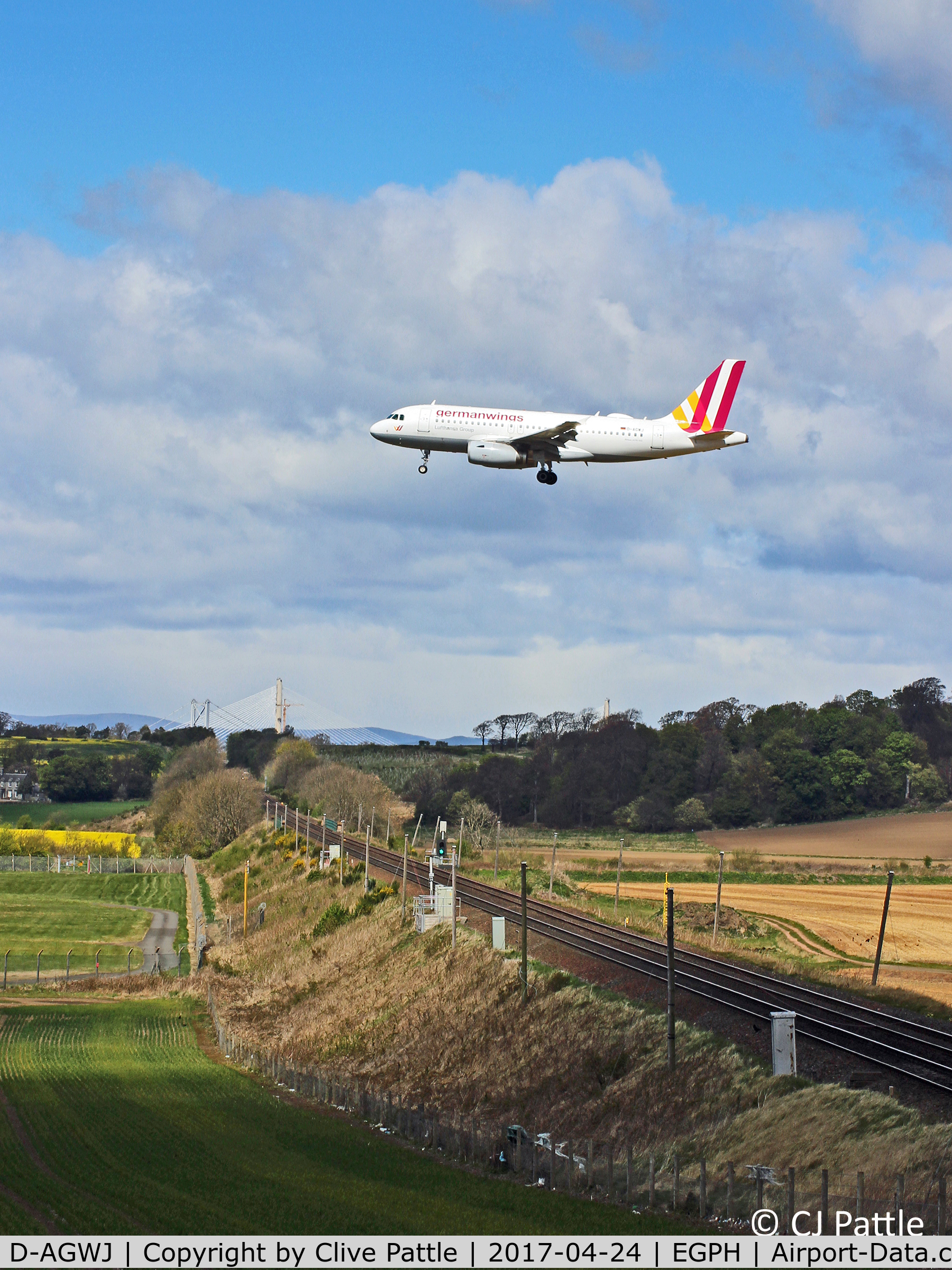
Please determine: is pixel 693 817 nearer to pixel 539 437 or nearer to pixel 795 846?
pixel 795 846

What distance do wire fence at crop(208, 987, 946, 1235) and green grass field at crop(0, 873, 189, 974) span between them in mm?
48417

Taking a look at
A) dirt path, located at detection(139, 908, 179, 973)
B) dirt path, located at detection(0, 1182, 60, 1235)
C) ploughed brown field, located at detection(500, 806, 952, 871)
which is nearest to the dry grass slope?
dirt path, located at detection(139, 908, 179, 973)

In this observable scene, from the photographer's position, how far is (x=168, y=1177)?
30.8 metres

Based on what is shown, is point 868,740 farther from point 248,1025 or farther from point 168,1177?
point 168,1177

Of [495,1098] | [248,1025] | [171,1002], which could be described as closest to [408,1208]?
[495,1098]

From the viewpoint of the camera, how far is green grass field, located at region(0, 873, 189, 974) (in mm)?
87125

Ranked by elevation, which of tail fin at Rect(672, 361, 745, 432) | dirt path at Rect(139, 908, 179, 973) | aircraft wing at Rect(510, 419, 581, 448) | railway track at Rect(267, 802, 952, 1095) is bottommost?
dirt path at Rect(139, 908, 179, 973)

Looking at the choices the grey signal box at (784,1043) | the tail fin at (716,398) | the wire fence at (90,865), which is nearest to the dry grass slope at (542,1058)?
the grey signal box at (784,1043)

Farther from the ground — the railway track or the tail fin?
the tail fin

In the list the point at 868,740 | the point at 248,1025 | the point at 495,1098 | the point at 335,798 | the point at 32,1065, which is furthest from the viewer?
the point at 868,740

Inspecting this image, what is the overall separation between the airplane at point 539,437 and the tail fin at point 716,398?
4825 millimetres

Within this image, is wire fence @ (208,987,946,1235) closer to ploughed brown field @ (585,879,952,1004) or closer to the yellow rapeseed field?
ploughed brown field @ (585,879,952,1004)

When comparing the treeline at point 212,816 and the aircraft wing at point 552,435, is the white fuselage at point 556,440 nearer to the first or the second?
the aircraft wing at point 552,435

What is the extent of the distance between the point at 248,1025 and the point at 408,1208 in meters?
37.2
